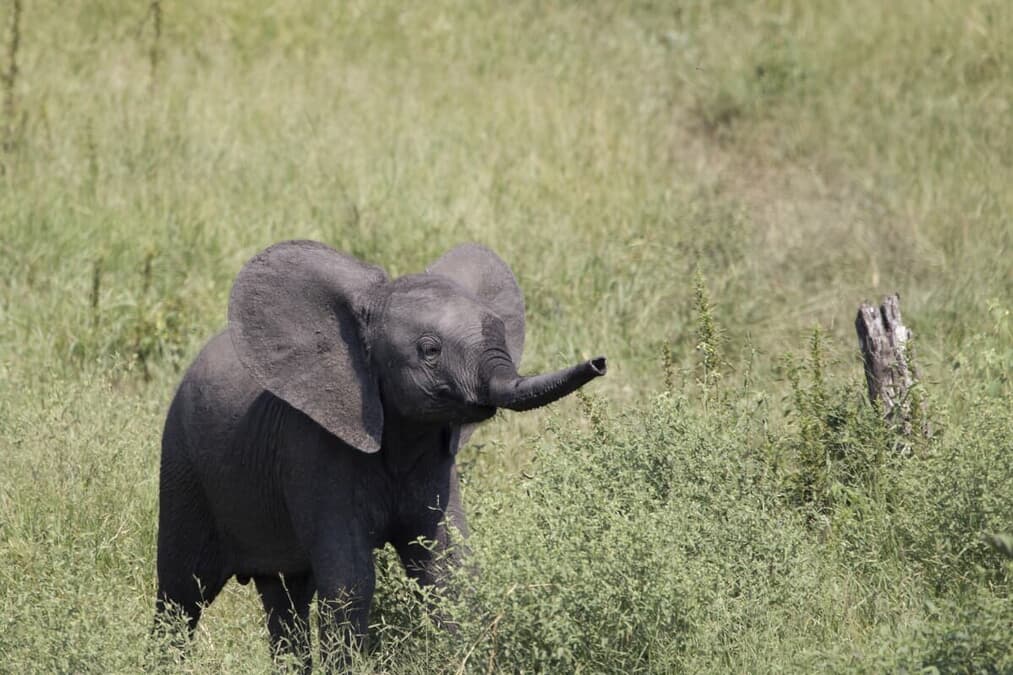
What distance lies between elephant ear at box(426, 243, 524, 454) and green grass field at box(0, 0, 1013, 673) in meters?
0.44

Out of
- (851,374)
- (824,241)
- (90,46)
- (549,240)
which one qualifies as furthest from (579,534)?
(90,46)

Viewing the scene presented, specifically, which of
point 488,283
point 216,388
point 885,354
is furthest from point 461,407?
point 885,354

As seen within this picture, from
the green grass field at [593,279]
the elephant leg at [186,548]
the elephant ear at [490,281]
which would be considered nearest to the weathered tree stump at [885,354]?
the green grass field at [593,279]

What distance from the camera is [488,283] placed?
559 centimetres

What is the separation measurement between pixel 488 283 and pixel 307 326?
23.3 inches

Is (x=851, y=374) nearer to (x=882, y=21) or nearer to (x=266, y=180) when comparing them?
(x=266, y=180)

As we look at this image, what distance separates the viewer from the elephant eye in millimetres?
5059

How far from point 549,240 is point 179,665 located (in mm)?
4190

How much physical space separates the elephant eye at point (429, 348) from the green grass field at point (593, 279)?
57 cm

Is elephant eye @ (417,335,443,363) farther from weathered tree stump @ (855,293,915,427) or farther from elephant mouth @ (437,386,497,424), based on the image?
weathered tree stump @ (855,293,915,427)

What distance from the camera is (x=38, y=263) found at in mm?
8688

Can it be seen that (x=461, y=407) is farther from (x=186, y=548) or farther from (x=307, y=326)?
(x=186, y=548)

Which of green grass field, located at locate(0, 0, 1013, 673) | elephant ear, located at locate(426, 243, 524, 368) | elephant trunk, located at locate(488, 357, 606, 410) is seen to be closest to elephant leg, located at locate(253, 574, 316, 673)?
green grass field, located at locate(0, 0, 1013, 673)

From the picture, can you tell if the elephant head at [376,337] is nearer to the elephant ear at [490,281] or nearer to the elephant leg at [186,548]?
the elephant ear at [490,281]
